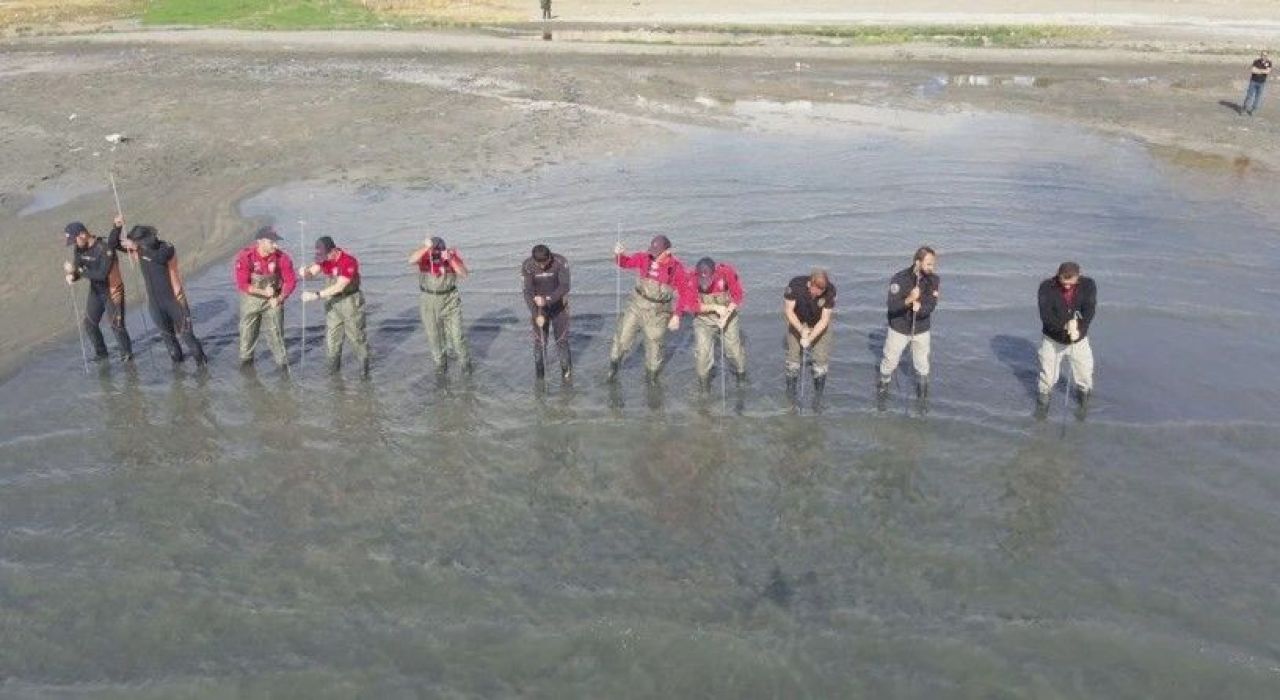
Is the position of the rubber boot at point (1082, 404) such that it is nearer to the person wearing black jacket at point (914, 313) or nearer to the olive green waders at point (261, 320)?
the person wearing black jacket at point (914, 313)

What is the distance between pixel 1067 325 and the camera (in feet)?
38.2

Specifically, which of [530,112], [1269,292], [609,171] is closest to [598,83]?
[530,112]

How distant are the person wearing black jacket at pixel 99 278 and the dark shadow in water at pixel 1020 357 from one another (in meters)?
13.1

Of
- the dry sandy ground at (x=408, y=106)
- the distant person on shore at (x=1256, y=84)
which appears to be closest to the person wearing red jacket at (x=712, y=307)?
the dry sandy ground at (x=408, y=106)

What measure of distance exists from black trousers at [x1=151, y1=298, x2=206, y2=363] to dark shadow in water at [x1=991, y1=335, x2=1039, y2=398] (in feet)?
39.4

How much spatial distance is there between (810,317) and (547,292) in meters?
3.50

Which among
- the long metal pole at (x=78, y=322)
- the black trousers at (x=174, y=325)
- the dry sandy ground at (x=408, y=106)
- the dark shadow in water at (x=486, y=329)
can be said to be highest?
the dry sandy ground at (x=408, y=106)

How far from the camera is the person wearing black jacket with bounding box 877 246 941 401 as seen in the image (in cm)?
1181

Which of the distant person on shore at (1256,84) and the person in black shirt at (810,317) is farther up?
the distant person on shore at (1256,84)

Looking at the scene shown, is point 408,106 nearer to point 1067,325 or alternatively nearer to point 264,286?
point 264,286

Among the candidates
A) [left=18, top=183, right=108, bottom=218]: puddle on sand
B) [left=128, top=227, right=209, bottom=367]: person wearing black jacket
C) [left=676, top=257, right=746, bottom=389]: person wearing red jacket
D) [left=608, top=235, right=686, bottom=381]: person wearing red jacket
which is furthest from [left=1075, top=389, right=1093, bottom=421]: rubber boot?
[left=18, top=183, right=108, bottom=218]: puddle on sand

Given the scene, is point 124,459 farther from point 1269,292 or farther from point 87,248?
point 1269,292

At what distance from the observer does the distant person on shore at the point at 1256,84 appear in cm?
2931

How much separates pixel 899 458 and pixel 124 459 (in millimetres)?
9633
